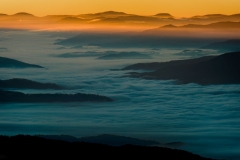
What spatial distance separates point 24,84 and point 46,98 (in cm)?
1983

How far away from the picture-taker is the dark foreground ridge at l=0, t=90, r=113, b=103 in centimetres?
11031

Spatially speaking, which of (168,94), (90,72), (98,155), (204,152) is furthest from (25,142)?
(90,72)

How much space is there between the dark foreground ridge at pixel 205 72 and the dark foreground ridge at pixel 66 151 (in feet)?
318

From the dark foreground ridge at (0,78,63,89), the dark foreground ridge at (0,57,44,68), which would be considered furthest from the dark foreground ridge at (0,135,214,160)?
the dark foreground ridge at (0,57,44,68)

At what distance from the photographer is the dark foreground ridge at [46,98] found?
11031 cm

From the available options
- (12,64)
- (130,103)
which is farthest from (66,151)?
(12,64)

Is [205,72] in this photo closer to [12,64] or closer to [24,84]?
[24,84]

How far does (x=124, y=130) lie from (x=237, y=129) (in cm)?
1397

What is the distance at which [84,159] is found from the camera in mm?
30422

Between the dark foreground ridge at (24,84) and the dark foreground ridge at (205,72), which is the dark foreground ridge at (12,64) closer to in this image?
the dark foreground ridge at (205,72)

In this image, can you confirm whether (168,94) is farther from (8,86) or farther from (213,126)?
(213,126)

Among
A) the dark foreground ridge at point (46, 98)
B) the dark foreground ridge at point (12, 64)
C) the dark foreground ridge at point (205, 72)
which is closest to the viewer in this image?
the dark foreground ridge at point (46, 98)

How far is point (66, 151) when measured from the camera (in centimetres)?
3212

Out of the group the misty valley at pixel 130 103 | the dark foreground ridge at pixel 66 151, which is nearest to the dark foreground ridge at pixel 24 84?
the misty valley at pixel 130 103
